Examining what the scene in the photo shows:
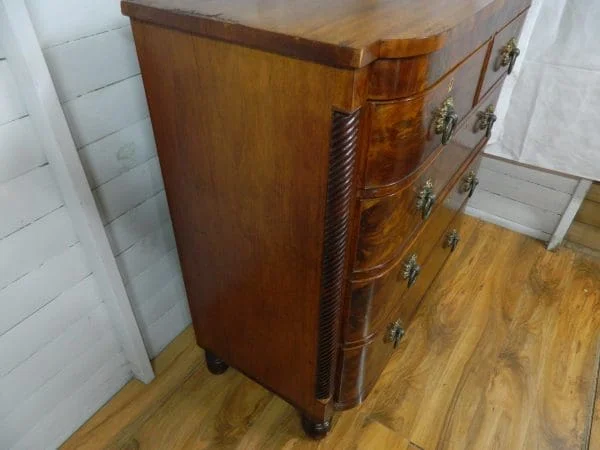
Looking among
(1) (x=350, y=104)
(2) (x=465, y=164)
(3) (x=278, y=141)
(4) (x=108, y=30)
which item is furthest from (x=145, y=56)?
(2) (x=465, y=164)

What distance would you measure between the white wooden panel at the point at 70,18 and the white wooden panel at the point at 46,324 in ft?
1.71

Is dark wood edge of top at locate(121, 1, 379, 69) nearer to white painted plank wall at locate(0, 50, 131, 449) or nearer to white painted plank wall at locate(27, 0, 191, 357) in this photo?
white painted plank wall at locate(27, 0, 191, 357)

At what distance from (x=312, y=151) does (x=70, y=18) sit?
0.51m

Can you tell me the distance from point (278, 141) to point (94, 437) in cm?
97

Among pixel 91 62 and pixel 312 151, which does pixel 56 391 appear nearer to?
pixel 91 62

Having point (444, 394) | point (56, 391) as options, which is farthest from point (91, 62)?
point (444, 394)

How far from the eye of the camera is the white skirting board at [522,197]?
1.71 meters

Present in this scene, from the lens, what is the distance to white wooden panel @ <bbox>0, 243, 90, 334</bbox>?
89 centimetres

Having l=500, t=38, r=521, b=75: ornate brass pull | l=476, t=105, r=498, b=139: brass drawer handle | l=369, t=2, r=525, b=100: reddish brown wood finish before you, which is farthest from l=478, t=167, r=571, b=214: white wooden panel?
l=369, t=2, r=525, b=100: reddish brown wood finish

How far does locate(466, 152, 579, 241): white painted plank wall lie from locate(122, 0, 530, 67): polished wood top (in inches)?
44.6

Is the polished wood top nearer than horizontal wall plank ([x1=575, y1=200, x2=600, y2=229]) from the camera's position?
Yes

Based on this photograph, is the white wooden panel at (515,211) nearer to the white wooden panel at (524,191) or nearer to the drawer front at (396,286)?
the white wooden panel at (524,191)

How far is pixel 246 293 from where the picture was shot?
0.96 m

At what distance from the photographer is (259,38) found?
60 centimetres
